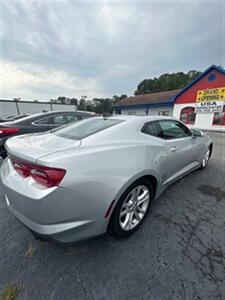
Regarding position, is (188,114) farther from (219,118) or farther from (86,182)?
(86,182)

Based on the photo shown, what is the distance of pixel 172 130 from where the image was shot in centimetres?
289

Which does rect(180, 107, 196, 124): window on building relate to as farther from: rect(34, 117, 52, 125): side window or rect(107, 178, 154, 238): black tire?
rect(107, 178, 154, 238): black tire

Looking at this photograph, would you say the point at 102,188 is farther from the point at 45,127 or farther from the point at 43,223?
the point at 45,127

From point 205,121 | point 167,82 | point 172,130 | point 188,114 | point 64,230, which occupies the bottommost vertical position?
point 64,230

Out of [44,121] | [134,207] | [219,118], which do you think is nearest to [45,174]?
[134,207]

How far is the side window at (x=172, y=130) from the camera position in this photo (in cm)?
254

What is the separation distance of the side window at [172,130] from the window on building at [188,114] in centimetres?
1460

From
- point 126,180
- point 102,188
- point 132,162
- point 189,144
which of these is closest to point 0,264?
point 102,188

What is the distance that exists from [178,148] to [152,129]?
0.65m

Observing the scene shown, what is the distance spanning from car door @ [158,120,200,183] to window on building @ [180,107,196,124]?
47.2ft

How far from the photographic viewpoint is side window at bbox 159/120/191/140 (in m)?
2.54

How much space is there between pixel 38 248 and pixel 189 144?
2.97 m

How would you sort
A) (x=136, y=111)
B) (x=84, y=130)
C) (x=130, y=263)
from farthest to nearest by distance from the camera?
(x=136, y=111) < (x=84, y=130) < (x=130, y=263)

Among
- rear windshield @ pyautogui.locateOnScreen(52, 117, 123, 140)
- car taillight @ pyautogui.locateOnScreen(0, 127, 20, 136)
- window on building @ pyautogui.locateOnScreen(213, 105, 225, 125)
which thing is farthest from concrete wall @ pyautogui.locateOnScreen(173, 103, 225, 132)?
car taillight @ pyautogui.locateOnScreen(0, 127, 20, 136)
